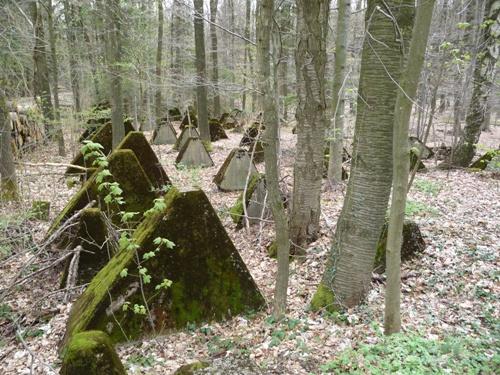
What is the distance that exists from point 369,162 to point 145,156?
4825mm

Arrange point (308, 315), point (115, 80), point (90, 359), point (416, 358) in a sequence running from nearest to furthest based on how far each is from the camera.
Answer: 1. point (90, 359)
2. point (416, 358)
3. point (308, 315)
4. point (115, 80)

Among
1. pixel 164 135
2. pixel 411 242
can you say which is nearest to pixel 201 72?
pixel 164 135

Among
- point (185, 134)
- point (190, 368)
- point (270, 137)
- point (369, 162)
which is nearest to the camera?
point (190, 368)

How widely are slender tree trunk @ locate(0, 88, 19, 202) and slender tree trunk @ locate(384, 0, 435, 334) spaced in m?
7.97

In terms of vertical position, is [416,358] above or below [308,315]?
above

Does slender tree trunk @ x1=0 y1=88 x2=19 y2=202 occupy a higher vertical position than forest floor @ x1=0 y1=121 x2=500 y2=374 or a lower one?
higher

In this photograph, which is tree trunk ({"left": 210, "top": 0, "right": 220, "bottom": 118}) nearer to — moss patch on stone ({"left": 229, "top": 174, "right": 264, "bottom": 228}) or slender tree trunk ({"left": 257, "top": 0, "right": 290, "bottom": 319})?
moss patch on stone ({"left": 229, "top": 174, "right": 264, "bottom": 228})

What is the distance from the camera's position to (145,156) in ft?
25.2

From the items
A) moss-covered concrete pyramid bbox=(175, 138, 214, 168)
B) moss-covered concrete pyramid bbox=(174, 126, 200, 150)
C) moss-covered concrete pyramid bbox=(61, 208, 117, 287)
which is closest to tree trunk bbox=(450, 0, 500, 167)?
moss-covered concrete pyramid bbox=(175, 138, 214, 168)

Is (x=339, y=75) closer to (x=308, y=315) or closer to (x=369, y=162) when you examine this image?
(x=369, y=162)

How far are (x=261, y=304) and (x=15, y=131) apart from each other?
1152 cm

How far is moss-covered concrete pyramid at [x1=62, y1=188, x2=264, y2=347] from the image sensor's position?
4.25 m

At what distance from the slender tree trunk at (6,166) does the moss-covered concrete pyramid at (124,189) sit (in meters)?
2.84

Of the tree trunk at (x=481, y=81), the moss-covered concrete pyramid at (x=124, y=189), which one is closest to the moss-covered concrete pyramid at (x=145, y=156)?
the moss-covered concrete pyramid at (x=124, y=189)
